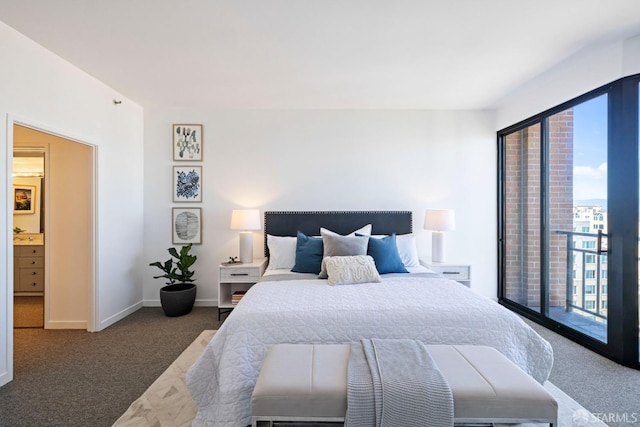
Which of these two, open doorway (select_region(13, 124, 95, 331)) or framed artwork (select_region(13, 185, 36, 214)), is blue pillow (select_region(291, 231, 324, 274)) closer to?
open doorway (select_region(13, 124, 95, 331))

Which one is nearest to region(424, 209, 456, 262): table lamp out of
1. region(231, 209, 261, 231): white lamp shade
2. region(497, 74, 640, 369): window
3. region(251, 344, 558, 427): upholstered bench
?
region(497, 74, 640, 369): window

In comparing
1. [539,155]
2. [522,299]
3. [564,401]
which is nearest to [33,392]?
[564,401]

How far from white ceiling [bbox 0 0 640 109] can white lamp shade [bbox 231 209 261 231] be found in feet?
4.71

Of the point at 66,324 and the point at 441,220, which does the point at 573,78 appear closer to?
the point at 441,220

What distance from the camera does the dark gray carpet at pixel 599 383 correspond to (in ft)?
6.56

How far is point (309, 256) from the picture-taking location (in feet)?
11.4

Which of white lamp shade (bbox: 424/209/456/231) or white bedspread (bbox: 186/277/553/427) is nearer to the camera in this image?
white bedspread (bbox: 186/277/553/427)

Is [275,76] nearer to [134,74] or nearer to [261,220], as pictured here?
[134,74]

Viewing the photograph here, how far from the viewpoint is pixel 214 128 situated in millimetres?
4281

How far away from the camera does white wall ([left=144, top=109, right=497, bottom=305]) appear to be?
168 inches

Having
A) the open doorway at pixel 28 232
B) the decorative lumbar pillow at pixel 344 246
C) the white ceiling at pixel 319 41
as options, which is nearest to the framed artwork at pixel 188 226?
the white ceiling at pixel 319 41

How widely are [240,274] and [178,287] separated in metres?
0.95

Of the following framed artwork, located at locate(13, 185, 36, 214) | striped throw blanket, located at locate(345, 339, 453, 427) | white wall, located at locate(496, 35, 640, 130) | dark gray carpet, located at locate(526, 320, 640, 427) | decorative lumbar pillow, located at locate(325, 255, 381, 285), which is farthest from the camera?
framed artwork, located at locate(13, 185, 36, 214)

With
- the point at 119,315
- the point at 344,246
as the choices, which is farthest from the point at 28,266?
the point at 344,246
